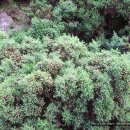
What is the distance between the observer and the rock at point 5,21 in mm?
8250

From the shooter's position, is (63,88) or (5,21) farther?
(5,21)

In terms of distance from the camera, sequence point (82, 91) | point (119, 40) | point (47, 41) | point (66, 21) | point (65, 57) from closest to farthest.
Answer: point (82, 91)
point (65, 57)
point (47, 41)
point (119, 40)
point (66, 21)

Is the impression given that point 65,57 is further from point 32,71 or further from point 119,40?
point 119,40

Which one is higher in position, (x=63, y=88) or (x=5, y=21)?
(x=5, y=21)

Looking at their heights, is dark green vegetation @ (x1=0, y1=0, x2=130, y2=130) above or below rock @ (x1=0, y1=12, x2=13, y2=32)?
below

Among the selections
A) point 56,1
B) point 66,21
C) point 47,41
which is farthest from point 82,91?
point 56,1

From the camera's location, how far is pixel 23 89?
197 inches

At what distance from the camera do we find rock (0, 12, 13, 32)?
27.1ft

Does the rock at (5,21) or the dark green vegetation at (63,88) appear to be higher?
the rock at (5,21)

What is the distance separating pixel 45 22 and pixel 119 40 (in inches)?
62.5

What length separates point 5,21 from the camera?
840 cm

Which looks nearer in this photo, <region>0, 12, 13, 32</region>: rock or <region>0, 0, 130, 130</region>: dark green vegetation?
<region>0, 0, 130, 130</region>: dark green vegetation

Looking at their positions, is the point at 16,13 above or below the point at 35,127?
above

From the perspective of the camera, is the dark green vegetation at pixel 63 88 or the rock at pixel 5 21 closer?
the dark green vegetation at pixel 63 88
